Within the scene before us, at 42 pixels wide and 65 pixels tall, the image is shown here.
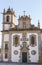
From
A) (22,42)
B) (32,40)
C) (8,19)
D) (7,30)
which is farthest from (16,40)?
(8,19)

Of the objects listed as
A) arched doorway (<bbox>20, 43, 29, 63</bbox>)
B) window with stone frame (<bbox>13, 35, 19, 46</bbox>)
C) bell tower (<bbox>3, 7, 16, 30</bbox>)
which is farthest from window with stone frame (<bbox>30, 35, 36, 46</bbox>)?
bell tower (<bbox>3, 7, 16, 30</bbox>)

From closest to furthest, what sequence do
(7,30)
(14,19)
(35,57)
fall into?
(35,57), (7,30), (14,19)

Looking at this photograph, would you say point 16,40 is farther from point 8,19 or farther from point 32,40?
point 8,19

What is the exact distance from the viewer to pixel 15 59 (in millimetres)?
25438

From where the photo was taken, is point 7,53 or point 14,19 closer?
point 7,53

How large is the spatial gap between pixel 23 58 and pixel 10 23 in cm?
665

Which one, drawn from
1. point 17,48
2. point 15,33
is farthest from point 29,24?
point 17,48

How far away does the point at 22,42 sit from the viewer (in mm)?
25625

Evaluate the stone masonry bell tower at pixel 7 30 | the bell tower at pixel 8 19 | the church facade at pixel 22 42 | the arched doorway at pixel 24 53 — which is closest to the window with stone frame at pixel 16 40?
the church facade at pixel 22 42

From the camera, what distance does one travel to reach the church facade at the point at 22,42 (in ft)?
82.4

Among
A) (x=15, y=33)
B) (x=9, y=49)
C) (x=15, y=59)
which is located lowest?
(x=15, y=59)

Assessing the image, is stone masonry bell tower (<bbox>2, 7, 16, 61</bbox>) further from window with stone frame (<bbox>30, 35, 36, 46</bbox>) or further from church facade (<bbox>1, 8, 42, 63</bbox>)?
window with stone frame (<bbox>30, 35, 36, 46</bbox>)

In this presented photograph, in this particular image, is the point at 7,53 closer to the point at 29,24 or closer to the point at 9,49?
the point at 9,49

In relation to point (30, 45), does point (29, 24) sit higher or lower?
higher
